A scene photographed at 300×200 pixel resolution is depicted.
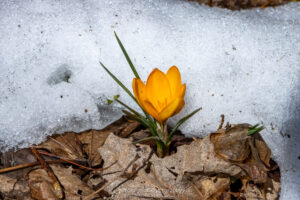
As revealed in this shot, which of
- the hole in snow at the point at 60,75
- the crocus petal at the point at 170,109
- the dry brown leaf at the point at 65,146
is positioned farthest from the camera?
the hole in snow at the point at 60,75

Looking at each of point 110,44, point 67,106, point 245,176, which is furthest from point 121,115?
point 245,176

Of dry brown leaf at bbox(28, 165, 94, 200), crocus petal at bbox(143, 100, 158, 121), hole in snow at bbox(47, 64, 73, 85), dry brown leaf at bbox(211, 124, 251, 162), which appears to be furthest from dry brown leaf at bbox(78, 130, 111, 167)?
dry brown leaf at bbox(211, 124, 251, 162)

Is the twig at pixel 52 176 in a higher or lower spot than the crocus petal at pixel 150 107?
lower

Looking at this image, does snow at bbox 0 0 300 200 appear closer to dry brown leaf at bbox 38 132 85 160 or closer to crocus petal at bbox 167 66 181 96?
dry brown leaf at bbox 38 132 85 160

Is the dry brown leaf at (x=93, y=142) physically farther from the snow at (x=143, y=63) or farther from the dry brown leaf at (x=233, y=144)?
the dry brown leaf at (x=233, y=144)

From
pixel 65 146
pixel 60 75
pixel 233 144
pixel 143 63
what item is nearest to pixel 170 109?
pixel 233 144

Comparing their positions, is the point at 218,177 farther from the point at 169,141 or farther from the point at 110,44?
the point at 110,44

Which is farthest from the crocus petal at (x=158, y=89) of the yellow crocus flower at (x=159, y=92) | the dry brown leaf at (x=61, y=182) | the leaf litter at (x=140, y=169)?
the dry brown leaf at (x=61, y=182)
